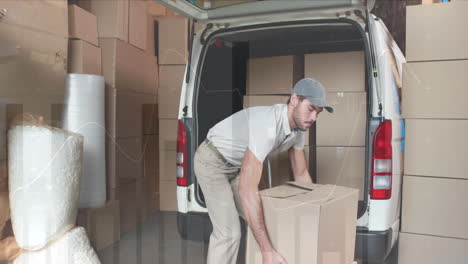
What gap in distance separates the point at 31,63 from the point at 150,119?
4.40 ft

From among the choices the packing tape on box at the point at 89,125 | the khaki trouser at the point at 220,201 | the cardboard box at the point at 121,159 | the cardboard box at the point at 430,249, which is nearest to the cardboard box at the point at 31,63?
the packing tape on box at the point at 89,125

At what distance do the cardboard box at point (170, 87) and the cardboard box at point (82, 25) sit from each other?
75 centimetres

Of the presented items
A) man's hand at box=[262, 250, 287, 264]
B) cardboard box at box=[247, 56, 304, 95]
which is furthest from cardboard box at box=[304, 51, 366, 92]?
man's hand at box=[262, 250, 287, 264]

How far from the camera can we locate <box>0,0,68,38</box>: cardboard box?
6.16ft

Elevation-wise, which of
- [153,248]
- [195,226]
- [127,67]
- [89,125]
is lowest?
[153,248]

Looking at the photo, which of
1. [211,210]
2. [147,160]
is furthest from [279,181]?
[147,160]

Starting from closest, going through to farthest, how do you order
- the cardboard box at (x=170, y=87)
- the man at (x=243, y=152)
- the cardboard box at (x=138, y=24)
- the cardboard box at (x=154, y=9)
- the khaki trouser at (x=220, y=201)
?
the man at (x=243, y=152) → the khaki trouser at (x=220, y=201) → the cardboard box at (x=138, y=24) → the cardboard box at (x=154, y=9) → the cardboard box at (x=170, y=87)

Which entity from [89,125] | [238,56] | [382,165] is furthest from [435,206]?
[89,125]

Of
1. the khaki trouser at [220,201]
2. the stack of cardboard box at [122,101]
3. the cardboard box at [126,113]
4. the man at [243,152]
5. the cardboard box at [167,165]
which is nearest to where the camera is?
the man at [243,152]

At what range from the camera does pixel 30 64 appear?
78.5 inches

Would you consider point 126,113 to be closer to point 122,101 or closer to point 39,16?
point 122,101

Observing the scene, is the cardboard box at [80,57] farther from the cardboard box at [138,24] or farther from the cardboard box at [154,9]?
the cardboard box at [154,9]

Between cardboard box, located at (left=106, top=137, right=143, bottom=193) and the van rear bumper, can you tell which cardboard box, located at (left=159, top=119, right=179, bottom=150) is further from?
the van rear bumper

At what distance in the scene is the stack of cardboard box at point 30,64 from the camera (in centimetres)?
188
